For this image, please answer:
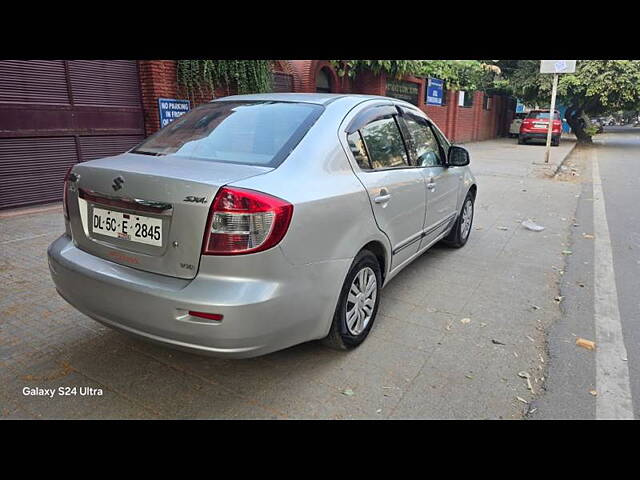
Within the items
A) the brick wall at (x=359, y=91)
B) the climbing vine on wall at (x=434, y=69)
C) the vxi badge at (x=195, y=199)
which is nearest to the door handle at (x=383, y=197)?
the vxi badge at (x=195, y=199)

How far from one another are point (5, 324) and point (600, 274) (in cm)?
530

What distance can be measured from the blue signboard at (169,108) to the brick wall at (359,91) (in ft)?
0.29

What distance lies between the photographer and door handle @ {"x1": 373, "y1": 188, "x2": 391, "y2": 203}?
296cm

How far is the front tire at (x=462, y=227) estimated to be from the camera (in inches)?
200

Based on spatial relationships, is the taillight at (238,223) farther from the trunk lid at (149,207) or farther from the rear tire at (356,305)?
the rear tire at (356,305)

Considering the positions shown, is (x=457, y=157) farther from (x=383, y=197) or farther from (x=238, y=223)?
(x=238, y=223)

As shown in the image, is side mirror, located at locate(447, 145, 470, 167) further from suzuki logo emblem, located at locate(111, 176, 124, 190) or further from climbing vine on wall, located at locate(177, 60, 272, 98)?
climbing vine on wall, located at locate(177, 60, 272, 98)

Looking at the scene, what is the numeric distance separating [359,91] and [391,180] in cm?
1211

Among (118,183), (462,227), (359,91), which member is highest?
(359,91)

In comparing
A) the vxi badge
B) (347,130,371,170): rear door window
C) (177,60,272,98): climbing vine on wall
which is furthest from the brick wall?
the vxi badge

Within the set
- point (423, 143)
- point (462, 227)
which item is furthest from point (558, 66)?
point (423, 143)

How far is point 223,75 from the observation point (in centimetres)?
872


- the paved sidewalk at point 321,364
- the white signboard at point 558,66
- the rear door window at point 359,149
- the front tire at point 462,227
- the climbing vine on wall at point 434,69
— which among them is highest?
the climbing vine on wall at point 434,69

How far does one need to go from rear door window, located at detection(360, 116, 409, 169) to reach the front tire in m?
1.78
